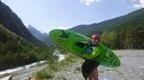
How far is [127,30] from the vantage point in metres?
138

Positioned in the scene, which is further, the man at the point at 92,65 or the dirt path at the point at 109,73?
the dirt path at the point at 109,73

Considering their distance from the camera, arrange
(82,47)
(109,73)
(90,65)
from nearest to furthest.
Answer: (90,65)
(82,47)
(109,73)

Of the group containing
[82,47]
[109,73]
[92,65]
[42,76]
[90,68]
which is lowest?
[109,73]

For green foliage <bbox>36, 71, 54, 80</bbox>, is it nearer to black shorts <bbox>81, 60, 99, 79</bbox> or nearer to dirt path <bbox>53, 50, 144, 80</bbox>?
dirt path <bbox>53, 50, 144, 80</bbox>

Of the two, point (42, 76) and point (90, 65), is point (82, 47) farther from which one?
point (42, 76)

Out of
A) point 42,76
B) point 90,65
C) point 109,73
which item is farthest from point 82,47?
point 109,73

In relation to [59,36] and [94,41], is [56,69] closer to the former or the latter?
[59,36]

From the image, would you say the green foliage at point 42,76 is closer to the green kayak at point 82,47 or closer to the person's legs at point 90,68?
the green kayak at point 82,47

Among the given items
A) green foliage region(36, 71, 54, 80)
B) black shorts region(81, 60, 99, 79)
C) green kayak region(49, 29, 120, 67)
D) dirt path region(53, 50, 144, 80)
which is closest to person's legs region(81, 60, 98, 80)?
black shorts region(81, 60, 99, 79)

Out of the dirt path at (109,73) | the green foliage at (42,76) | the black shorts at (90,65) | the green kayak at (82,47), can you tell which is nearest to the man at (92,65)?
the black shorts at (90,65)

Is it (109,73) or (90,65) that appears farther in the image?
(109,73)

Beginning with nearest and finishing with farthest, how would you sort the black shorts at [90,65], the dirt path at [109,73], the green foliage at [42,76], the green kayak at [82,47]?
the green kayak at [82,47], the black shorts at [90,65], the green foliage at [42,76], the dirt path at [109,73]

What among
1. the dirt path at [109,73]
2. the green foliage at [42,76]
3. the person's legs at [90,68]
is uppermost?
the person's legs at [90,68]

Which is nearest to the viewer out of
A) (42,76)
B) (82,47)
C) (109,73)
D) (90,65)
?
(90,65)
